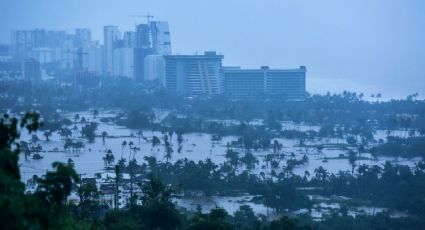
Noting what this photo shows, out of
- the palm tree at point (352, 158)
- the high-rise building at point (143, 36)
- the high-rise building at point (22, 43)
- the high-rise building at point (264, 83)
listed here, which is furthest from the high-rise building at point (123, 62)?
the palm tree at point (352, 158)

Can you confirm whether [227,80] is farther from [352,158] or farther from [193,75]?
[352,158]

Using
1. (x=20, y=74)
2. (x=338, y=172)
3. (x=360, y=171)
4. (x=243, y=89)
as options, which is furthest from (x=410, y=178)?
(x=20, y=74)

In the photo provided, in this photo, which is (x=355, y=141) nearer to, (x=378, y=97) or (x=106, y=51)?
(x=378, y=97)

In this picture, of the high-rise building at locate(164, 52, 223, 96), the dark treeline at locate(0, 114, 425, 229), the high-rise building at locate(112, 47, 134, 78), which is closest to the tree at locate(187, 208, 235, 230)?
the dark treeline at locate(0, 114, 425, 229)

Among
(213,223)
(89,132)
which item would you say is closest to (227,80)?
(89,132)

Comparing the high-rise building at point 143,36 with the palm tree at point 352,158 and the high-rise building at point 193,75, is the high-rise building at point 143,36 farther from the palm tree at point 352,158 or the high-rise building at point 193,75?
the palm tree at point 352,158

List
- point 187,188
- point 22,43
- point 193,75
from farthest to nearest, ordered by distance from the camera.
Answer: point 22,43
point 193,75
point 187,188

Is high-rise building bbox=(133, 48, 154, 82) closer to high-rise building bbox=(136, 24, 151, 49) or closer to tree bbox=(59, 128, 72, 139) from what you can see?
high-rise building bbox=(136, 24, 151, 49)
